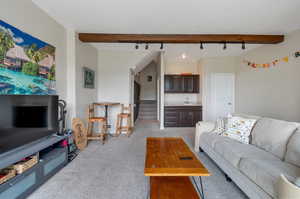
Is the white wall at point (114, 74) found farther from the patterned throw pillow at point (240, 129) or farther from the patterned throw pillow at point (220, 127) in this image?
the patterned throw pillow at point (240, 129)

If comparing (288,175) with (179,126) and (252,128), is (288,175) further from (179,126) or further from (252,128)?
(179,126)

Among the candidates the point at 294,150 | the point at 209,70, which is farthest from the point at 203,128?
the point at 209,70

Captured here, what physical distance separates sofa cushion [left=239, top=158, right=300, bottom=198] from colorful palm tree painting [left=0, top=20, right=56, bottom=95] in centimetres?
292

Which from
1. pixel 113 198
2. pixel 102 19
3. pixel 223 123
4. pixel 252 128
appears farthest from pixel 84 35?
pixel 252 128

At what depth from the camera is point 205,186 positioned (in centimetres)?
197

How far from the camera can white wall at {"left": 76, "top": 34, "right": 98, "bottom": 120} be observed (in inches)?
137

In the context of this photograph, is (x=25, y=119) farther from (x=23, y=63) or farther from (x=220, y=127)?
(x=220, y=127)

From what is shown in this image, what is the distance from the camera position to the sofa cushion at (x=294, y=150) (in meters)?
1.60

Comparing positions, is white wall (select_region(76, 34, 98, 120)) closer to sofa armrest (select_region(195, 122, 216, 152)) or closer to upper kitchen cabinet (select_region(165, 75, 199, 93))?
sofa armrest (select_region(195, 122, 216, 152))

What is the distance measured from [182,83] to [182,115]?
49.2 inches

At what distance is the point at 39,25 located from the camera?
2477 millimetres

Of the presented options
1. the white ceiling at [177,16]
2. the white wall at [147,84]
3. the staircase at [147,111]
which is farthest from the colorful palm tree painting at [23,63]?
the white wall at [147,84]

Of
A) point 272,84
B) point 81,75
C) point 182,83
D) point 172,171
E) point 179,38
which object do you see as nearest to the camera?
point 172,171

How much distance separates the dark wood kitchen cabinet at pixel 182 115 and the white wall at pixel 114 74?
1744 millimetres
